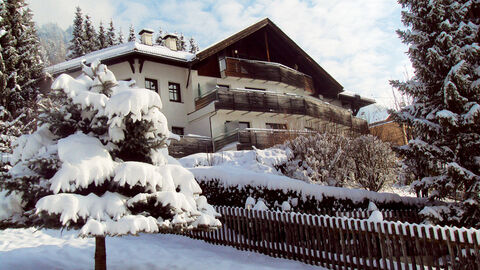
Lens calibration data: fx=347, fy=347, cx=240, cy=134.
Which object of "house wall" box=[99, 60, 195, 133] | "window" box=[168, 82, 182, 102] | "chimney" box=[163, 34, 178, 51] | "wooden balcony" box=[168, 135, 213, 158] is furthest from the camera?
"chimney" box=[163, 34, 178, 51]

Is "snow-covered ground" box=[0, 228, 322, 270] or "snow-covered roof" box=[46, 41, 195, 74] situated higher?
"snow-covered roof" box=[46, 41, 195, 74]

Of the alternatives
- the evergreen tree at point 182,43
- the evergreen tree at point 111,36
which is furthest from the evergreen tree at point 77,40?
the evergreen tree at point 182,43

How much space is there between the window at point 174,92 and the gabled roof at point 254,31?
2.69 m

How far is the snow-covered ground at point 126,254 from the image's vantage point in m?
7.52

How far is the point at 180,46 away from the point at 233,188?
47070 mm

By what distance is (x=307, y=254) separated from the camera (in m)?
8.47

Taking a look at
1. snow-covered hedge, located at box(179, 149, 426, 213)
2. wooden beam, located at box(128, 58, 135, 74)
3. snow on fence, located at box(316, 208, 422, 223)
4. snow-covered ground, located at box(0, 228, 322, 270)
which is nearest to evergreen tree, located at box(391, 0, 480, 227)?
snow on fence, located at box(316, 208, 422, 223)

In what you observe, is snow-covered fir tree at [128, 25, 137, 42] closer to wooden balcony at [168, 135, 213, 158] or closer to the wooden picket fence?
wooden balcony at [168, 135, 213, 158]

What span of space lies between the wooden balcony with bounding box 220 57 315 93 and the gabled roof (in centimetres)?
130

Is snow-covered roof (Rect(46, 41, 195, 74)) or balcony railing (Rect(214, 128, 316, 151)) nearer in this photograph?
balcony railing (Rect(214, 128, 316, 151))

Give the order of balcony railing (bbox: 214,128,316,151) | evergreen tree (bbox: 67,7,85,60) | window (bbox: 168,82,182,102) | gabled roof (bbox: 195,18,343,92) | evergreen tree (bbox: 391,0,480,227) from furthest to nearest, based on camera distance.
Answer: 1. evergreen tree (bbox: 67,7,85,60)
2. window (bbox: 168,82,182,102)
3. gabled roof (bbox: 195,18,343,92)
4. balcony railing (bbox: 214,128,316,151)
5. evergreen tree (bbox: 391,0,480,227)

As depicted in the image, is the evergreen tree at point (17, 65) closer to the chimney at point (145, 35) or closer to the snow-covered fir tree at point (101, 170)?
the chimney at point (145, 35)

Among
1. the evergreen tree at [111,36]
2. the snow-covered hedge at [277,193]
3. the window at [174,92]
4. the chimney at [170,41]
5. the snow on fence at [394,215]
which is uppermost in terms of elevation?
the evergreen tree at [111,36]

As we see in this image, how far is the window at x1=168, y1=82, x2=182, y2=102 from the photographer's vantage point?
2508 centimetres
